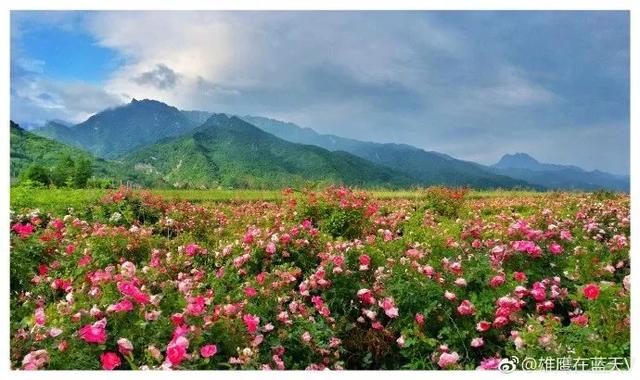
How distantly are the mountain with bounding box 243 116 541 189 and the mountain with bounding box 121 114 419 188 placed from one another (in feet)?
58.4

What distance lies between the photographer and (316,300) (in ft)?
12.6

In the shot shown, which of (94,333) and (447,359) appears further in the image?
(447,359)

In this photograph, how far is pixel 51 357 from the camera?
2969 mm

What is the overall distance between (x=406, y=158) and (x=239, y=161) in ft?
188

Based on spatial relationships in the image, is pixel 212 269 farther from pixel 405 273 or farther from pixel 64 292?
pixel 405 273

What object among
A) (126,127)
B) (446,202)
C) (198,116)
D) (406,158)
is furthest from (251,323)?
(126,127)

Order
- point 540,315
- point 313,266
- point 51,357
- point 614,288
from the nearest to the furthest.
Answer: point 51,357
point 614,288
point 540,315
point 313,266

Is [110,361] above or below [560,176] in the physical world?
below

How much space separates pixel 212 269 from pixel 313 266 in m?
0.86

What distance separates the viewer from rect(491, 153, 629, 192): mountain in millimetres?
13008

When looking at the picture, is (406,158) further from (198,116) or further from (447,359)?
(447,359)

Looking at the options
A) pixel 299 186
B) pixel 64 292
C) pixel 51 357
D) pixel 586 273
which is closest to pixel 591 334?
pixel 586 273

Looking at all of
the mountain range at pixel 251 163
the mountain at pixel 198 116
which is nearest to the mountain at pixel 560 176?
the mountain range at pixel 251 163

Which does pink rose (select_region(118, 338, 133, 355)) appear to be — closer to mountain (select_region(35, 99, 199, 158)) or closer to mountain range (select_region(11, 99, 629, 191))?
mountain range (select_region(11, 99, 629, 191))
